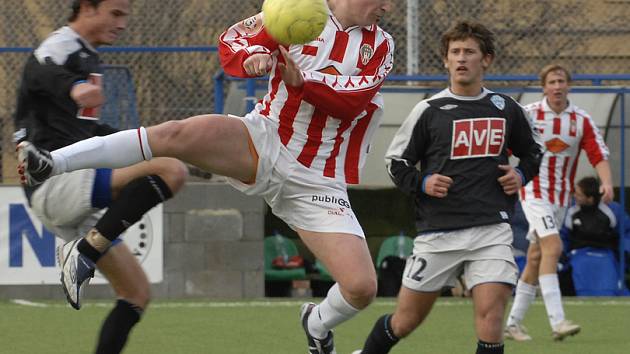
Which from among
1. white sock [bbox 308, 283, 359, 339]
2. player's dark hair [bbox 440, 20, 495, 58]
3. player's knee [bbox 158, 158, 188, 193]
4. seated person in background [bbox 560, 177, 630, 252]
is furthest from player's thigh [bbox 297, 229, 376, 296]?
seated person in background [bbox 560, 177, 630, 252]

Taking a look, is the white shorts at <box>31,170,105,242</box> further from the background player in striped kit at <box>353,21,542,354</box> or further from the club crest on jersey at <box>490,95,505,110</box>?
the club crest on jersey at <box>490,95,505,110</box>

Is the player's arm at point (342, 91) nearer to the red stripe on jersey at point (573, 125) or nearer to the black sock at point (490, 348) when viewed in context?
the black sock at point (490, 348)

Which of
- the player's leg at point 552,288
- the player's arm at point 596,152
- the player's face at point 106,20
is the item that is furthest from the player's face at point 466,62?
the player's arm at point 596,152

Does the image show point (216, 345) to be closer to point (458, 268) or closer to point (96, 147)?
point (458, 268)

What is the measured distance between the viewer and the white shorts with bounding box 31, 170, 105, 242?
21.7 feet

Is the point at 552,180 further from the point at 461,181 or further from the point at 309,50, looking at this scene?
the point at 309,50

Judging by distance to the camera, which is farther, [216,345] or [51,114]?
[216,345]

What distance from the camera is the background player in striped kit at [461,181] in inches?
272

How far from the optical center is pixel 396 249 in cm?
1345

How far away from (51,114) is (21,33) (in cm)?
750

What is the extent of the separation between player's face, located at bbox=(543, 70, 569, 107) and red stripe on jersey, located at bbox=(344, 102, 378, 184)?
414 centimetres

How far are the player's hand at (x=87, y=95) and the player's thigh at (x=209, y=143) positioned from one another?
337 millimetres

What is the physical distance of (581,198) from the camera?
13195mm

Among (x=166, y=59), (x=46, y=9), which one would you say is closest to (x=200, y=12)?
(x=166, y=59)
